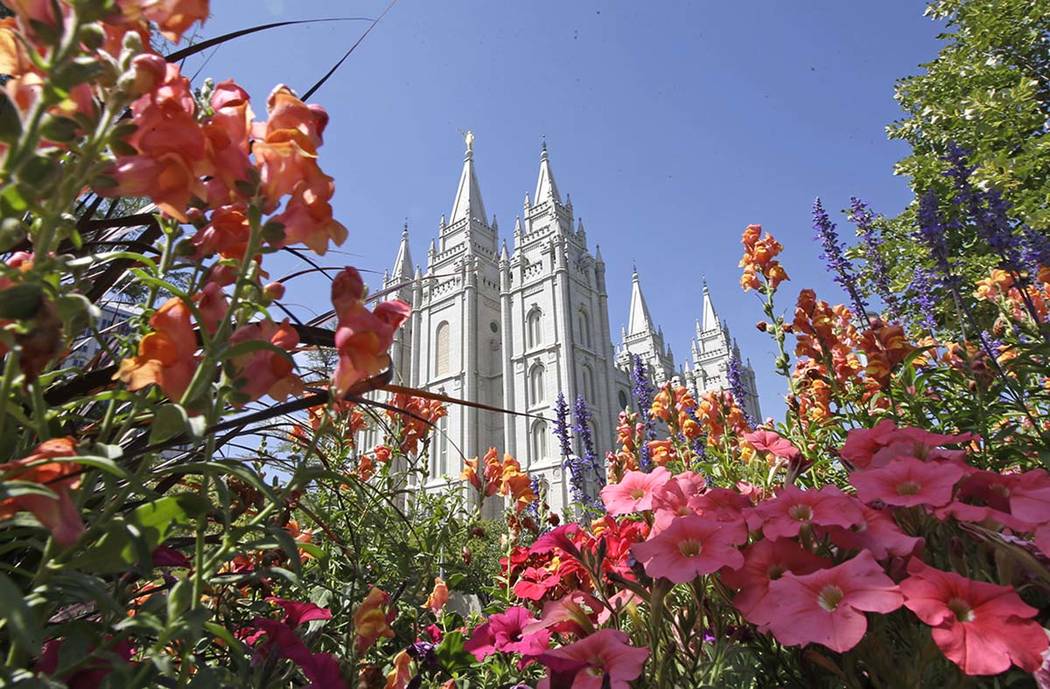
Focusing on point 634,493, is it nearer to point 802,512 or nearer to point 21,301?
point 802,512

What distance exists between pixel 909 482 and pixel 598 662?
1.93ft

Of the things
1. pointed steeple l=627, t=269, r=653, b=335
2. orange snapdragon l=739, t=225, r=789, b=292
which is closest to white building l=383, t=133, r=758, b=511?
pointed steeple l=627, t=269, r=653, b=335

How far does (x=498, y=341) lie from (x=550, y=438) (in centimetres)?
825

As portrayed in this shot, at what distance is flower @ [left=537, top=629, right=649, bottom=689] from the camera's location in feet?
Answer: 2.77

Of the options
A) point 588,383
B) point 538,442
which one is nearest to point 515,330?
point 588,383

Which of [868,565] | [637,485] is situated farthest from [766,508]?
[637,485]

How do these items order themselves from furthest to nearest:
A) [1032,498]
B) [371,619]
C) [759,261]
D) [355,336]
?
1. [759,261]
2. [371,619]
3. [1032,498]
4. [355,336]

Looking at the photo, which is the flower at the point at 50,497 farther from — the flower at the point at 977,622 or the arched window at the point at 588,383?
the arched window at the point at 588,383

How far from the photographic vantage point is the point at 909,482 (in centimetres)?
94

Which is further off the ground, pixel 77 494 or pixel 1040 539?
pixel 77 494

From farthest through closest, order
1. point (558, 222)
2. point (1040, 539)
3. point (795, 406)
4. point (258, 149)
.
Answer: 1. point (558, 222)
2. point (795, 406)
3. point (1040, 539)
4. point (258, 149)

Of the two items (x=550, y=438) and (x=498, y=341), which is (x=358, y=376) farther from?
(x=498, y=341)

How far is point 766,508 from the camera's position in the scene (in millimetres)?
979

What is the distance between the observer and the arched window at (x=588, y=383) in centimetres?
3200
